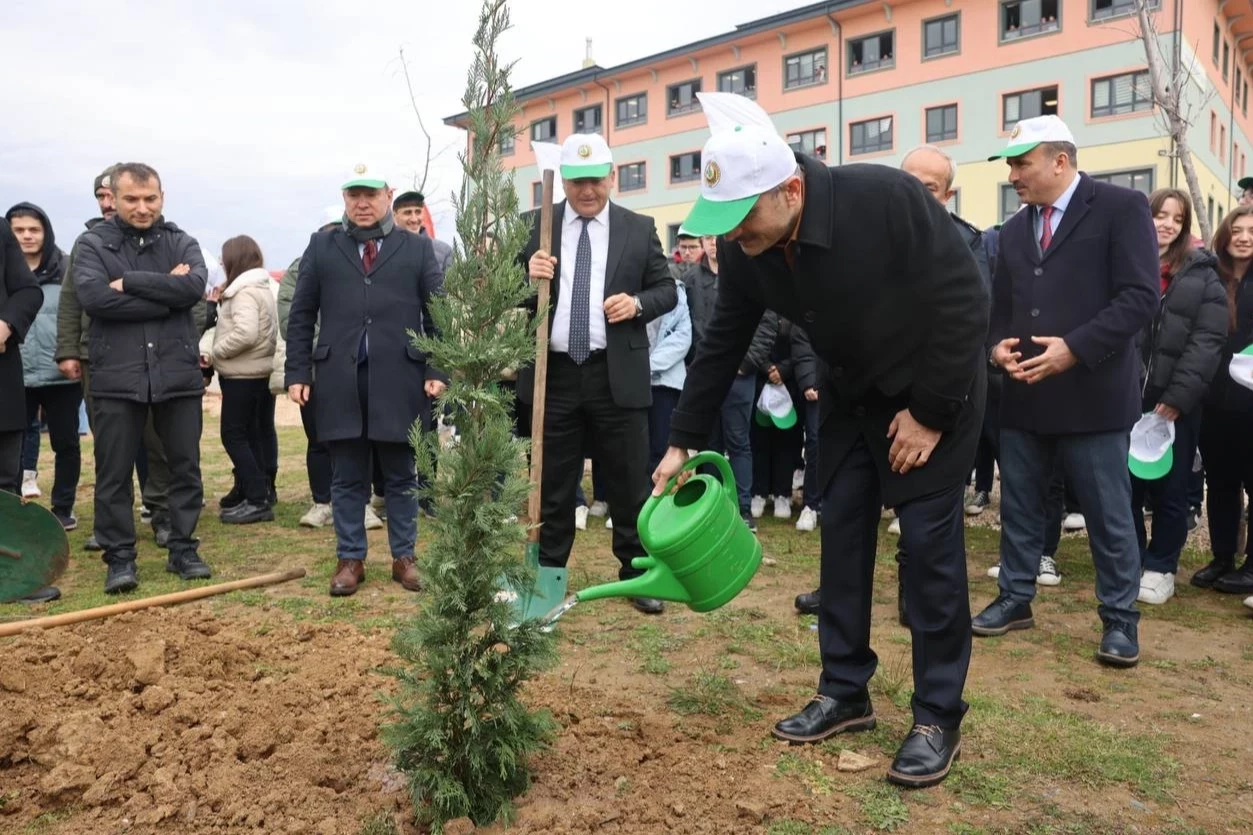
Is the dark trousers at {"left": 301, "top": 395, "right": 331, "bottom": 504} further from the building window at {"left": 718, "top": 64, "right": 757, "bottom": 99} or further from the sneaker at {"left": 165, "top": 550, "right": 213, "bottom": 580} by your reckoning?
the building window at {"left": 718, "top": 64, "right": 757, "bottom": 99}

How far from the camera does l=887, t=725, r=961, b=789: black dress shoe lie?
3055 millimetres

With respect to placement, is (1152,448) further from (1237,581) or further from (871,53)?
(871,53)

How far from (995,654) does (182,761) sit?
10.9ft

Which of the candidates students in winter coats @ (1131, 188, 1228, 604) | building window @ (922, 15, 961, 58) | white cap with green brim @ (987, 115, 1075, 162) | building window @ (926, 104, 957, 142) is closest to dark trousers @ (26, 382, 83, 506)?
white cap with green brim @ (987, 115, 1075, 162)

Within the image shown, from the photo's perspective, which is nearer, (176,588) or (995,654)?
(995,654)

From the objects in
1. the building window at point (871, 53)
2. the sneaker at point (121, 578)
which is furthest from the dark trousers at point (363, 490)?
the building window at point (871, 53)

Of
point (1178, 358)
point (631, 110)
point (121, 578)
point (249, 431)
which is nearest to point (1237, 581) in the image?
point (1178, 358)

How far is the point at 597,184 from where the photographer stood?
Result: 5.06m

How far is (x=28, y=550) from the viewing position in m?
5.12

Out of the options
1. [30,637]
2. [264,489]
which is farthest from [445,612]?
[264,489]

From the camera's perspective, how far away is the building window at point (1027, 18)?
29859 mm

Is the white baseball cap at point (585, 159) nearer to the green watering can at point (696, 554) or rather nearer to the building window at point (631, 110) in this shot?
the green watering can at point (696, 554)

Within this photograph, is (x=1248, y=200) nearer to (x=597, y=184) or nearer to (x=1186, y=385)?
(x=1186, y=385)

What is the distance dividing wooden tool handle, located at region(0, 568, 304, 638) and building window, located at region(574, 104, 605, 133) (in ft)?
124
